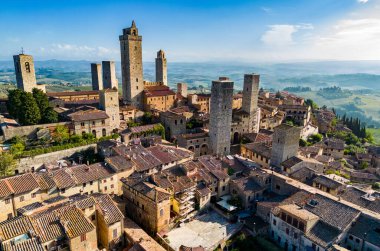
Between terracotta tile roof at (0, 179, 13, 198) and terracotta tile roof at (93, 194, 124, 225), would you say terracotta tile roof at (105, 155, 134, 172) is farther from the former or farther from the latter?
terracotta tile roof at (0, 179, 13, 198)

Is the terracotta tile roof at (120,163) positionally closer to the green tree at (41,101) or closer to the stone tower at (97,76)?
the green tree at (41,101)

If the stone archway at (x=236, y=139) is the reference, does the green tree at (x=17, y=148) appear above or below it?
above

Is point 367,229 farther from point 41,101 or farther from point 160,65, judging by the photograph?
point 160,65

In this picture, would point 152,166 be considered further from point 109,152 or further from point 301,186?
point 301,186

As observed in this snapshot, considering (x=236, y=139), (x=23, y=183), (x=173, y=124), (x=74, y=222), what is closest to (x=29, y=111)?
(x=23, y=183)

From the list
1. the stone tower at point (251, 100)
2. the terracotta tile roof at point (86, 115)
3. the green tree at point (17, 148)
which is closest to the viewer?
the green tree at point (17, 148)

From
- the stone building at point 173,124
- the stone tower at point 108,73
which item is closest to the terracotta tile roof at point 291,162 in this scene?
the stone building at point 173,124

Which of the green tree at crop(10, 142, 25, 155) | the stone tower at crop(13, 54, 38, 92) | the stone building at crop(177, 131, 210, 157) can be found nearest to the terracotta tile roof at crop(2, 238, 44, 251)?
the green tree at crop(10, 142, 25, 155)
